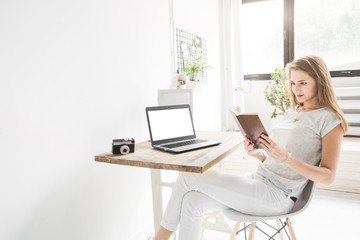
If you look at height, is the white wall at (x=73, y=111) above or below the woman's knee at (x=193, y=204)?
above

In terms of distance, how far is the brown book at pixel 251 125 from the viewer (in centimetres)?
112

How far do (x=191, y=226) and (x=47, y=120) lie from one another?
0.76 meters

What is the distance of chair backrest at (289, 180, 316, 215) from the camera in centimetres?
113

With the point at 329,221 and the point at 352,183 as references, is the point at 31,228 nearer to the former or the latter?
the point at 329,221

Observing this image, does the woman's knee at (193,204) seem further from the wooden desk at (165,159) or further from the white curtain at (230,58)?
the white curtain at (230,58)

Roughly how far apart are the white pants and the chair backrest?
0.03m

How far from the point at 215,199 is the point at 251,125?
0.35m

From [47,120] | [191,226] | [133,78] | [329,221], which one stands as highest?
[133,78]

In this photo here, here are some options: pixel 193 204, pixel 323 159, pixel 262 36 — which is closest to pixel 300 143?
pixel 323 159

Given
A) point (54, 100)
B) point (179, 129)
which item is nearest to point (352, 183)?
point (179, 129)

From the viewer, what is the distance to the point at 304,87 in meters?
1.25

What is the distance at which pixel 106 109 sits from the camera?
1.50 metres

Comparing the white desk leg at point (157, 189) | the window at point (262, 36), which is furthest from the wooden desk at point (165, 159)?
the window at point (262, 36)

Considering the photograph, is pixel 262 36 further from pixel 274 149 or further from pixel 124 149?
pixel 124 149
